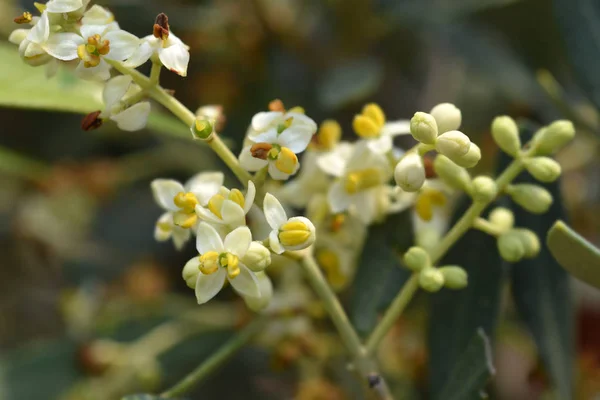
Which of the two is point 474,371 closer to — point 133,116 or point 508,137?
point 508,137

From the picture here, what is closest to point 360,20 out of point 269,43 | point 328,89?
point 269,43

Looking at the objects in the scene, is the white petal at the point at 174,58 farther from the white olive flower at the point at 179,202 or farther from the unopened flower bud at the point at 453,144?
the unopened flower bud at the point at 453,144

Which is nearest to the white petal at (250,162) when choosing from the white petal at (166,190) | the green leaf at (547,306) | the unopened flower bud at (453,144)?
the white petal at (166,190)

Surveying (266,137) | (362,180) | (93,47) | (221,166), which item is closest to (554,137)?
(362,180)

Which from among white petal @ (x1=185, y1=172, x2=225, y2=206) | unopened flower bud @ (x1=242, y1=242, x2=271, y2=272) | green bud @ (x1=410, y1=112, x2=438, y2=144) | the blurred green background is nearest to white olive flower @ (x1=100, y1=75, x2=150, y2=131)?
white petal @ (x1=185, y1=172, x2=225, y2=206)

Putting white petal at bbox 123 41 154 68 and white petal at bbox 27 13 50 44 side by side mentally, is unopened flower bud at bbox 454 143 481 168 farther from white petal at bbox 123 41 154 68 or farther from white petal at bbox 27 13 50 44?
white petal at bbox 27 13 50 44

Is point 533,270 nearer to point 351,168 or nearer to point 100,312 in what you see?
point 351,168
